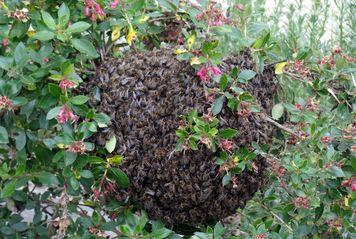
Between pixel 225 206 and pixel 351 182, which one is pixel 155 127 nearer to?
pixel 225 206

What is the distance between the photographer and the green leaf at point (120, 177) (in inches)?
73.2

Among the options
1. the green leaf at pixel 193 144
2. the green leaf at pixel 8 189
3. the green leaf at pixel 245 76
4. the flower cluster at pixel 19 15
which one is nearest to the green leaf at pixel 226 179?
Answer: the green leaf at pixel 193 144

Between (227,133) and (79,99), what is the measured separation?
1.34 feet

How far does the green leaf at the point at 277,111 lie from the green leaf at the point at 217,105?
0.20m

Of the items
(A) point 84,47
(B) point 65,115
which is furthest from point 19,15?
(B) point 65,115

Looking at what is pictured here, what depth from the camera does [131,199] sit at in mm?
1981

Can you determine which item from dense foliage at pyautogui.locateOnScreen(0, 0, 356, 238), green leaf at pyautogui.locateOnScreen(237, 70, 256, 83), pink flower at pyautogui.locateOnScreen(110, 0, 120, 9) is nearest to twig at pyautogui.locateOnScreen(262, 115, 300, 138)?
dense foliage at pyautogui.locateOnScreen(0, 0, 356, 238)

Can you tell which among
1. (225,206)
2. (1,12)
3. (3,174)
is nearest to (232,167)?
(225,206)

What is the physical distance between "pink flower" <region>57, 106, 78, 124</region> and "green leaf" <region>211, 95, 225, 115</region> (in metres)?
0.37

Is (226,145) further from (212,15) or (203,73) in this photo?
(212,15)

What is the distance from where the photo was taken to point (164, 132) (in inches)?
73.5

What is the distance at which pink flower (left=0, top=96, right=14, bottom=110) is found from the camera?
5.92 ft

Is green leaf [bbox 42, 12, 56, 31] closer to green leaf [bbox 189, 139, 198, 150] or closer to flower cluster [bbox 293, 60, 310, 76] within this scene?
green leaf [bbox 189, 139, 198, 150]

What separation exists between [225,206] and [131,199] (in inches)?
10.7
